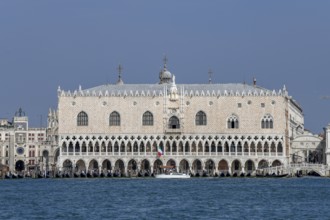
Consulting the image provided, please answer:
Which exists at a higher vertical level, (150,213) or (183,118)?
(183,118)

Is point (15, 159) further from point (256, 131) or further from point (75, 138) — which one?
point (256, 131)

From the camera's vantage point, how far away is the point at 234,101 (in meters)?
138

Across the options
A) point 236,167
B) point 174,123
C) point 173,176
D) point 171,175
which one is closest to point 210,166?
point 236,167

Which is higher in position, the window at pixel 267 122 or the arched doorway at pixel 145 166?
the window at pixel 267 122

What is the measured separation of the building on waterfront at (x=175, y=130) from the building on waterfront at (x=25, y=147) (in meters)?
19.2

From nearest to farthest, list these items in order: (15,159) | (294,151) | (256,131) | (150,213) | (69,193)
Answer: (150,213) → (69,193) → (256,131) → (294,151) → (15,159)

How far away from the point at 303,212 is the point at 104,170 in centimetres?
6526

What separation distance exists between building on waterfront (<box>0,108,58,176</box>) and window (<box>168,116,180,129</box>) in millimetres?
23849

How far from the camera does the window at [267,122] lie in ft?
452

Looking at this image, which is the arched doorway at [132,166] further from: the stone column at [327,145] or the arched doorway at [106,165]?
the stone column at [327,145]

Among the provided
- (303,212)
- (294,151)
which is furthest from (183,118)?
(303,212)

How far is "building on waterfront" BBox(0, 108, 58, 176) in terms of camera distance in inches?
6560

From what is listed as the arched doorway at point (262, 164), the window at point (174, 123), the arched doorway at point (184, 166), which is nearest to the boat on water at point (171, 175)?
the arched doorway at point (184, 166)

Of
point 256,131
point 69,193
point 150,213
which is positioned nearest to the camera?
point 150,213
